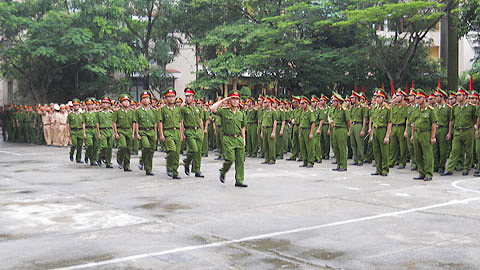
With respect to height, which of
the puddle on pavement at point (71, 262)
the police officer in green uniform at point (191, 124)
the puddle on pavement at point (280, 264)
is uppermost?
the police officer in green uniform at point (191, 124)

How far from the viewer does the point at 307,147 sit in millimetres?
15750

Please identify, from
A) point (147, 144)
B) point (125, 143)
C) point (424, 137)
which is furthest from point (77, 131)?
point (424, 137)

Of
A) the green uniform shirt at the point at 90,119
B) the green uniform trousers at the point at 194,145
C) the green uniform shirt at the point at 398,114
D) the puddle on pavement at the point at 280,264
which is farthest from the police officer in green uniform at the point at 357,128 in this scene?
the puddle on pavement at the point at 280,264

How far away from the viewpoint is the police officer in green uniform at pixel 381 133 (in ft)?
43.9

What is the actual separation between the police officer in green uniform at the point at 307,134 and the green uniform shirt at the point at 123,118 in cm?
442

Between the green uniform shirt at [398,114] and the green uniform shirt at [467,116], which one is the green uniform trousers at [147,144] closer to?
the green uniform shirt at [398,114]

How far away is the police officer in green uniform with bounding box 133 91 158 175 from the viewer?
1374 centimetres

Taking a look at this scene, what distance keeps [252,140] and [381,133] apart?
19.7 feet

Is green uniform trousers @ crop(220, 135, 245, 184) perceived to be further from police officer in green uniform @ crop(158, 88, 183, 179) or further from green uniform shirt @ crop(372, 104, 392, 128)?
green uniform shirt @ crop(372, 104, 392, 128)

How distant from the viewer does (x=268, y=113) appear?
1747 cm

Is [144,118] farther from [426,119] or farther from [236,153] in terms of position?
[426,119]

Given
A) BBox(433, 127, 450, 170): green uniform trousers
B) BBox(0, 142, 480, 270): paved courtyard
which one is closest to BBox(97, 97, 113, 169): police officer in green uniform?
BBox(0, 142, 480, 270): paved courtyard

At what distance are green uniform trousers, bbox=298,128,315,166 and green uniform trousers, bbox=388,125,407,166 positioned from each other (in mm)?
1952

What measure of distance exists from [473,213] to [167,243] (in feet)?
14.2
